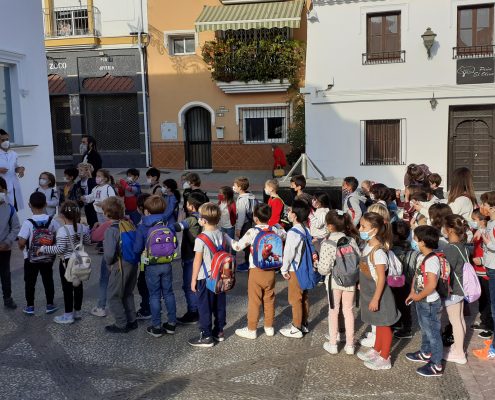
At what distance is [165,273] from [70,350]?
1.17 meters

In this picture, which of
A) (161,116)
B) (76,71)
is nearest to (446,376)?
(161,116)

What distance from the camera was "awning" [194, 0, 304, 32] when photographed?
57.9 ft

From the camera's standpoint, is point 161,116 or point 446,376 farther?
point 161,116

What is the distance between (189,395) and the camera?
4230mm

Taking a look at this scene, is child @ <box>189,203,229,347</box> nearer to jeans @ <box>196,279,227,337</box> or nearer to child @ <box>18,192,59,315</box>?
jeans @ <box>196,279,227,337</box>

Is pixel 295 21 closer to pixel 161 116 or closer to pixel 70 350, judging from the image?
pixel 161 116

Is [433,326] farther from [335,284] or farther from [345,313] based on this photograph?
[335,284]

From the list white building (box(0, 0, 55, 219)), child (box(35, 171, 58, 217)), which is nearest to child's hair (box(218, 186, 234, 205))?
child (box(35, 171, 58, 217))

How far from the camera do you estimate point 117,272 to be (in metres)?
5.38

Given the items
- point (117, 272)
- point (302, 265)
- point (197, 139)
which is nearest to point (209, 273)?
point (302, 265)

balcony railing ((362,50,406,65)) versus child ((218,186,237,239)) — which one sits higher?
balcony railing ((362,50,406,65))

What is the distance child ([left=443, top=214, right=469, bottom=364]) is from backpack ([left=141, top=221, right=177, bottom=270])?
259 centimetres

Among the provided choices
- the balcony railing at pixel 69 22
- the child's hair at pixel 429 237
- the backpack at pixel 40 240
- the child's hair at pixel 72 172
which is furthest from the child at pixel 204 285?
the balcony railing at pixel 69 22

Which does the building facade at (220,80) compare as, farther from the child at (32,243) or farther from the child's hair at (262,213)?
the child's hair at (262,213)
